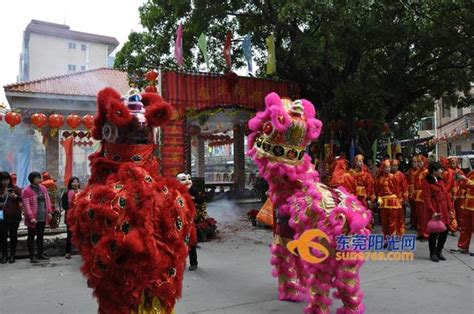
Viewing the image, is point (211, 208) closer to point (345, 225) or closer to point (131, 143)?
point (345, 225)

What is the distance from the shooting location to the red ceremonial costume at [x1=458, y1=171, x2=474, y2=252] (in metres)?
Answer: 6.93

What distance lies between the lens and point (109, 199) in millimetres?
2451

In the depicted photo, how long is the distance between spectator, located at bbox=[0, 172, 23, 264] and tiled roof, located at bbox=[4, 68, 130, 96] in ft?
22.5

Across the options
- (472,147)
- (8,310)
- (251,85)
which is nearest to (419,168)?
(251,85)

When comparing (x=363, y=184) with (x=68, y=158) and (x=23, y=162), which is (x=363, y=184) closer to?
(x=23, y=162)

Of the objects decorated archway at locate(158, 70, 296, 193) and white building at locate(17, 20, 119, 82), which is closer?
decorated archway at locate(158, 70, 296, 193)

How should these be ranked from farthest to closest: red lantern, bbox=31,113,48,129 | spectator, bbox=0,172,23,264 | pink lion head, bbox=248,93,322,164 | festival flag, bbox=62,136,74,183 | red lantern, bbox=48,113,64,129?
festival flag, bbox=62,136,74,183, red lantern, bbox=48,113,64,129, red lantern, bbox=31,113,48,129, spectator, bbox=0,172,23,264, pink lion head, bbox=248,93,322,164

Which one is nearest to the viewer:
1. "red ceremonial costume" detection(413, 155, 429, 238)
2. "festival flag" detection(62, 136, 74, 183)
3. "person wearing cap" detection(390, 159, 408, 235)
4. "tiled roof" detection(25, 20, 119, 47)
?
"person wearing cap" detection(390, 159, 408, 235)

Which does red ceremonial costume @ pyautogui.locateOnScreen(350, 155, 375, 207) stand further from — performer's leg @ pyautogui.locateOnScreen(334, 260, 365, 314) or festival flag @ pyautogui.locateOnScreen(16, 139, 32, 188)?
festival flag @ pyautogui.locateOnScreen(16, 139, 32, 188)

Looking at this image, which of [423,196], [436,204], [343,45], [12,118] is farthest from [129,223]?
[12,118]

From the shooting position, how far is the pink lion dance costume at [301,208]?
4.01 metres

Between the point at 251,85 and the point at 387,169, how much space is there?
13.1 feet

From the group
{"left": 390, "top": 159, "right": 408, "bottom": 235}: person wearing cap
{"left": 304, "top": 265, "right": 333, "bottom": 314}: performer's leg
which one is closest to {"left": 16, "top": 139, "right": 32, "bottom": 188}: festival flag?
{"left": 390, "top": 159, "right": 408, "bottom": 235}: person wearing cap

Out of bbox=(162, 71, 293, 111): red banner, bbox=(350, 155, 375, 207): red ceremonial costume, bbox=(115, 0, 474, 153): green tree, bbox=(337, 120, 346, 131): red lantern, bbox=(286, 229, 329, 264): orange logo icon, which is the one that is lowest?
bbox=(286, 229, 329, 264): orange logo icon
